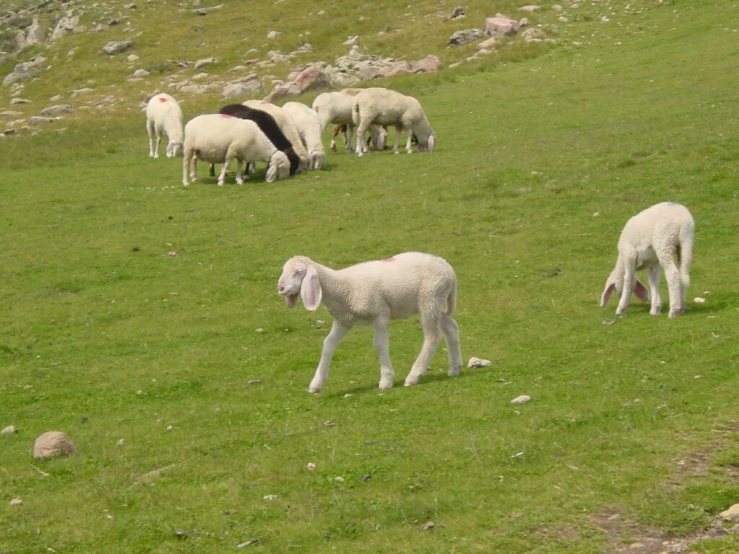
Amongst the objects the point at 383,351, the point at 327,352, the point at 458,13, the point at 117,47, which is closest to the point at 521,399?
the point at 383,351

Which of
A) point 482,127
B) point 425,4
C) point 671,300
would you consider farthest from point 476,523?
point 425,4

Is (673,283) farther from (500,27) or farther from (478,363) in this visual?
(500,27)

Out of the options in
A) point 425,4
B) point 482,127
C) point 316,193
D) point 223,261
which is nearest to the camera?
point 223,261

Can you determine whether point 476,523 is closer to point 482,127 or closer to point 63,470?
point 63,470

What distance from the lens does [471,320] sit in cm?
1439

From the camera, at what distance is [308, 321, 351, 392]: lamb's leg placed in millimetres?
11228

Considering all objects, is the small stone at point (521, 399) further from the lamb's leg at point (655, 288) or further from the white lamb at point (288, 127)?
the white lamb at point (288, 127)

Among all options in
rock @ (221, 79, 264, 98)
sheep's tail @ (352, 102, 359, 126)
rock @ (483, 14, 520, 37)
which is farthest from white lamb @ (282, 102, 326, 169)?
rock @ (483, 14, 520, 37)

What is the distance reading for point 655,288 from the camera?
43.9ft

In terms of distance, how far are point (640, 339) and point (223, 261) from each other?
8.88 meters

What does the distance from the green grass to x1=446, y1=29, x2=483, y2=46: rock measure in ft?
46.3

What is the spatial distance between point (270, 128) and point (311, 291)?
16759 mm

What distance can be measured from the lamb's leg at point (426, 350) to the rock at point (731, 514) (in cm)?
456

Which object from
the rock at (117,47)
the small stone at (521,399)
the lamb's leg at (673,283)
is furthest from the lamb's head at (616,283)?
the rock at (117,47)
